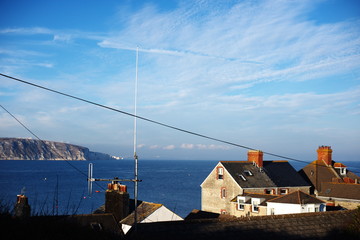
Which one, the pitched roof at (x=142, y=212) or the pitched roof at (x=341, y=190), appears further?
the pitched roof at (x=341, y=190)

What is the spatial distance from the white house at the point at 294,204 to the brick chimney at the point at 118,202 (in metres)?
15.4

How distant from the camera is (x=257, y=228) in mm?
13109

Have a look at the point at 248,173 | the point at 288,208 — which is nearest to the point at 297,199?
the point at 288,208

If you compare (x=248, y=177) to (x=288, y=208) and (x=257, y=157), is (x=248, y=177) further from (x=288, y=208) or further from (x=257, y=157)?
(x=288, y=208)

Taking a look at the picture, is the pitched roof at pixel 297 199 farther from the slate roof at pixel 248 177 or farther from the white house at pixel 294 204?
the slate roof at pixel 248 177

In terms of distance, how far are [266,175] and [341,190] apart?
8979 mm

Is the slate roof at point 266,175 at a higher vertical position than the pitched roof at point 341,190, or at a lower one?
higher

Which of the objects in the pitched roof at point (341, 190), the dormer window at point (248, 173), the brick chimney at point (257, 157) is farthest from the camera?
the brick chimney at point (257, 157)

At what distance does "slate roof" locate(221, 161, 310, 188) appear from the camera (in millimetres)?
45781

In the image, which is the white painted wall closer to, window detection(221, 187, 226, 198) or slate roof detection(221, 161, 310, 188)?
slate roof detection(221, 161, 310, 188)

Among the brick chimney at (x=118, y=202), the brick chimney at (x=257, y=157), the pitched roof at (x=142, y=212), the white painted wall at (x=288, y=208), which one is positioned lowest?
the white painted wall at (x=288, y=208)

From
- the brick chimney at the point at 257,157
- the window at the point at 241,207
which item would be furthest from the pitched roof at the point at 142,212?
the brick chimney at the point at 257,157

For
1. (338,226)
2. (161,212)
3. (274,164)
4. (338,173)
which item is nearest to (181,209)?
(274,164)

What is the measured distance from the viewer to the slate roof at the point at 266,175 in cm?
4578
